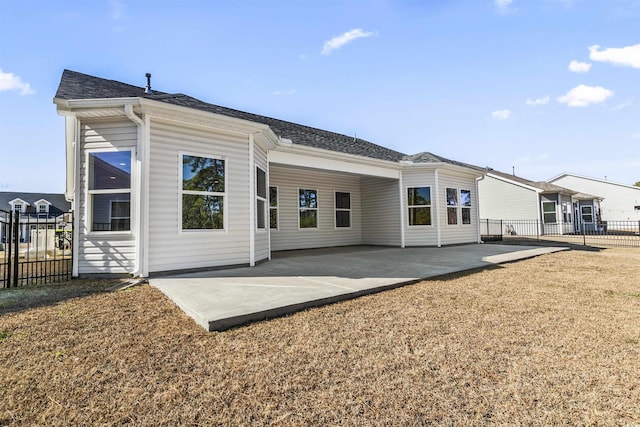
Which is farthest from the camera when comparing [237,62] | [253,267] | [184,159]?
[237,62]

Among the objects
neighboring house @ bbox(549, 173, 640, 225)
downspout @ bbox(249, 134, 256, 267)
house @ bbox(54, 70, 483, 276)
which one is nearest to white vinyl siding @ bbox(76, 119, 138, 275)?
house @ bbox(54, 70, 483, 276)

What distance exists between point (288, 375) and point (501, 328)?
241 centimetres

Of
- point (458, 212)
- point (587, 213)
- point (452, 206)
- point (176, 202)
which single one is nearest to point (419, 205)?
Result: point (452, 206)

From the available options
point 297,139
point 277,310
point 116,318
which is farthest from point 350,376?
point 297,139

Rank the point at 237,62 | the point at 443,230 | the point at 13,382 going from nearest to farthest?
the point at 13,382 → the point at 237,62 → the point at 443,230

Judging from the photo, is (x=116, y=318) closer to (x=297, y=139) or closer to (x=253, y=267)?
(x=253, y=267)

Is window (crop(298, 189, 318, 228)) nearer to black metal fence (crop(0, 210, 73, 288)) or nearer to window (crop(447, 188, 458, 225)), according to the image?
window (crop(447, 188, 458, 225))

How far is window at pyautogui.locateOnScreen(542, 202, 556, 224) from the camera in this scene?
67.9 ft

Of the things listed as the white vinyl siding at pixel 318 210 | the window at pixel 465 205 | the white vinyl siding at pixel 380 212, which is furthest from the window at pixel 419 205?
the white vinyl siding at pixel 318 210

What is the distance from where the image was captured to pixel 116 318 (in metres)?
3.48

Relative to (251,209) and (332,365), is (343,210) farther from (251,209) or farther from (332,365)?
(332,365)

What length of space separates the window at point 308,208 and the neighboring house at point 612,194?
30757mm

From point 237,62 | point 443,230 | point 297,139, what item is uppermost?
point 237,62

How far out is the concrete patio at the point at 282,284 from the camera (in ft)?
11.4
